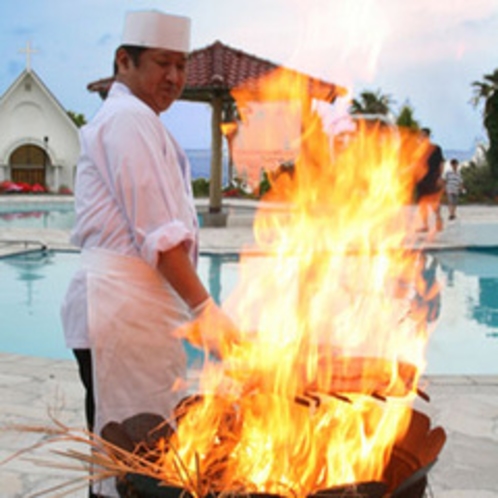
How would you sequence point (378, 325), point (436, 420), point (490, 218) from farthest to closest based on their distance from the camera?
point (490, 218)
point (436, 420)
point (378, 325)

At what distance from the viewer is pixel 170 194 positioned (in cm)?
180

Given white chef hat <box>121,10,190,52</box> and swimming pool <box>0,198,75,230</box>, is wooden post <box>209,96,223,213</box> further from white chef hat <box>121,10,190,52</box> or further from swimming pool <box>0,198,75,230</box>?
white chef hat <box>121,10,190,52</box>

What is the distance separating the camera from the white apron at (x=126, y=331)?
1.90m

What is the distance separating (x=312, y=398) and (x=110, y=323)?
583 millimetres

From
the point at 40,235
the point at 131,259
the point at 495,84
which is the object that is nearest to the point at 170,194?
the point at 131,259

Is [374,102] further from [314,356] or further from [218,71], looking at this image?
[314,356]

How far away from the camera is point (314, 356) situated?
182cm

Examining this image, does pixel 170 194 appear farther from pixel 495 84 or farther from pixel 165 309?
pixel 495 84

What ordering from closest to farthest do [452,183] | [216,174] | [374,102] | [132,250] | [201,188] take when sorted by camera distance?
[132,250] → [216,174] → [452,183] → [201,188] → [374,102]

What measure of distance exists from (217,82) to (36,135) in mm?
23208

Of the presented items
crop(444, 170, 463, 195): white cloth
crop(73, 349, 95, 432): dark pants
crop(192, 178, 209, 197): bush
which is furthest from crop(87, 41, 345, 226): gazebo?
crop(73, 349, 95, 432): dark pants

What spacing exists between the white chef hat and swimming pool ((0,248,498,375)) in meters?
4.73

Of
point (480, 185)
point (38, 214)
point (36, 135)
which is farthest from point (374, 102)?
point (38, 214)

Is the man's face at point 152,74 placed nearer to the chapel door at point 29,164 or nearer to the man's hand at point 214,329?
the man's hand at point 214,329
